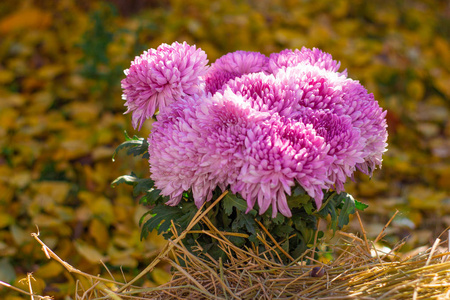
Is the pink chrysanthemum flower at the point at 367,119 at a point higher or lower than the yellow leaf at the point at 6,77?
higher

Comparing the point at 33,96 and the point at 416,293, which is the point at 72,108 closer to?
the point at 33,96

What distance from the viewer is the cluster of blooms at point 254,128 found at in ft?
3.14

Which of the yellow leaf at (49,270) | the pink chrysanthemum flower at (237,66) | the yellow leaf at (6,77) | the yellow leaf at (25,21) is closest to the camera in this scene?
the pink chrysanthemum flower at (237,66)

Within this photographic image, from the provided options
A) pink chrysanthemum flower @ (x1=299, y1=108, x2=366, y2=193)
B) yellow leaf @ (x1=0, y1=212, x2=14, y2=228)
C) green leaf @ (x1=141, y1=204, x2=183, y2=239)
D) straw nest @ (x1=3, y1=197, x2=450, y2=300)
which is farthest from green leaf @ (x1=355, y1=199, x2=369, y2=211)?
yellow leaf @ (x1=0, y1=212, x2=14, y2=228)

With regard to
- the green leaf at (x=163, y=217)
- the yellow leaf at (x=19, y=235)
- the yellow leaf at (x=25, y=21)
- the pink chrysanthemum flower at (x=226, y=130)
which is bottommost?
the yellow leaf at (x=19, y=235)

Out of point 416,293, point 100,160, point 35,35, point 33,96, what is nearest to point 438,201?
point 416,293

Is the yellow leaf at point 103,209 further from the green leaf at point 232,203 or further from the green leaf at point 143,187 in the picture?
the green leaf at point 232,203

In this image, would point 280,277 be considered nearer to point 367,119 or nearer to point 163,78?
point 367,119

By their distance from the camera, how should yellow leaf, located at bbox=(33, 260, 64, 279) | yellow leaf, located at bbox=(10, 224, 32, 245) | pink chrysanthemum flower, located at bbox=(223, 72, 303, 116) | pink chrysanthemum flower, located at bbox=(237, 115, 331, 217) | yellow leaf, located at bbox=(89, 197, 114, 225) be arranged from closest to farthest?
pink chrysanthemum flower, located at bbox=(237, 115, 331, 217)
pink chrysanthemum flower, located at bbox=(223, 72, 303, 116)
yellow leaf, located at bbox=(33, 260, 64, 279)
yellow leaf, located at bbox=(10, 224, 32, 245)
yellow leaf, located at bbox=(89, 197, 114, 225)

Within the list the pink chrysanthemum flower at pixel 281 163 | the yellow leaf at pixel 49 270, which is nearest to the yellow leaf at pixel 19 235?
the yellow leaf at pixel 49 270

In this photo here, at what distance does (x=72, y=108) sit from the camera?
2688mm

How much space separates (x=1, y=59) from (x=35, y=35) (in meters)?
0.27

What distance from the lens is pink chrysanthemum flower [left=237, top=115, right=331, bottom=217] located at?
94 centimetres

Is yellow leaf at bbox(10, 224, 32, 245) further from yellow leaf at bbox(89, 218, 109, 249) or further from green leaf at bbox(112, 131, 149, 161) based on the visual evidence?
green leaf at bbox(112, 131, 149, 161)
